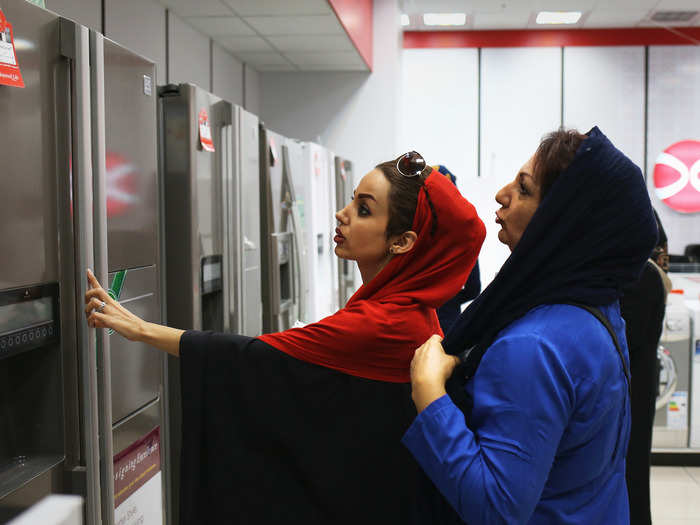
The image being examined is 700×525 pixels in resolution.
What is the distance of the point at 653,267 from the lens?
2564 mm

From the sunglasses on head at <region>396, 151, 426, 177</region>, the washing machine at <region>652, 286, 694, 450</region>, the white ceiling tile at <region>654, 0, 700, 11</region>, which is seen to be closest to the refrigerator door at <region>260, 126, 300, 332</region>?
the sunglasses on head at <region>396, 151, 426, 177</region>

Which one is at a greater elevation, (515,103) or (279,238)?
(515,103)

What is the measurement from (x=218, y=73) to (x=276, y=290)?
2494 mm

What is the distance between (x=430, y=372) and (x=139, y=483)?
1.12m

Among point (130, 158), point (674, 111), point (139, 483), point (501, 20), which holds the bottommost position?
point (139, 483)

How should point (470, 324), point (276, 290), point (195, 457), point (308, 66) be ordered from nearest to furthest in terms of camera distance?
point (470, 324), point (195, 457), point (276, 290), point (308, 66)

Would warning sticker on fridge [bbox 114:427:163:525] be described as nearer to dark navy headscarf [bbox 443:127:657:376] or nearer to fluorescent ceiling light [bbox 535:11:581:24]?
dark navy headscarf [bbox 443:127:657:376]

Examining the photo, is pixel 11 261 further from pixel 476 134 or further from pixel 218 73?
pixel 476 134

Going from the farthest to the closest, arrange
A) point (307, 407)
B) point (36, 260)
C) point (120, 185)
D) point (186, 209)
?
point (186, 209)
point (120, 185)
point (307, 407)
point (36, 260)

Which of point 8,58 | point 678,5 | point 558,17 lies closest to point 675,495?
point 8,58

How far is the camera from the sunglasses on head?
5.25ft

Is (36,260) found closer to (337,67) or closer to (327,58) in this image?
(327,58)

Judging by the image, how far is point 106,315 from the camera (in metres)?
1.50

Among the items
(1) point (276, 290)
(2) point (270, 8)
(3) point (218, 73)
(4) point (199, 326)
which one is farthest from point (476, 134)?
(4) point (199, 326)
